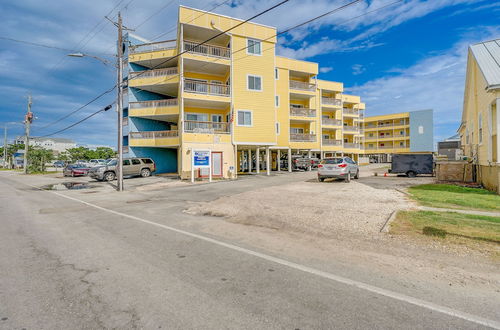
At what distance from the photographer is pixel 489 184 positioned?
12367mm

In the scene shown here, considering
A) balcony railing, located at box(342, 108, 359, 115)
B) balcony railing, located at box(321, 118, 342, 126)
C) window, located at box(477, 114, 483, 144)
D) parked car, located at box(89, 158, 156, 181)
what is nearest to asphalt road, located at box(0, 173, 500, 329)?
window, located at box(477, 114, 483, 144)

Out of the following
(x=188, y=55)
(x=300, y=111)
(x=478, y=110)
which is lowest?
(x=478, y=110)

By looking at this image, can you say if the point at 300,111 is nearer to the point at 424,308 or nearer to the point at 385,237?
the point at 385,237

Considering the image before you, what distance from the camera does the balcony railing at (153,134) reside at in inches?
988

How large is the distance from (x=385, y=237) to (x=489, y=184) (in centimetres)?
1117

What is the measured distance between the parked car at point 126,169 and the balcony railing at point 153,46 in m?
13.5

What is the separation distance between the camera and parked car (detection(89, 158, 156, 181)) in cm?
2269

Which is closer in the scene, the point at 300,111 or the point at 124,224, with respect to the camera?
the point at 124,224

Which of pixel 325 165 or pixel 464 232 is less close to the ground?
pixel 325 165

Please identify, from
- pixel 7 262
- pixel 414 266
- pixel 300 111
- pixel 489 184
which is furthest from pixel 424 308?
pixel 300 111

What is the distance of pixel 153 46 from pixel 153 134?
11.3 m

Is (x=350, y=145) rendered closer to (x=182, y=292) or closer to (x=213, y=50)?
(x=213, y=50)

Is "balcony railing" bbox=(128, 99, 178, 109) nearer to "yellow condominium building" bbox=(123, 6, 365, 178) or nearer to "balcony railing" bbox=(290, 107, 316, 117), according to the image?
"yellow condominium building" bbox=(123, 6, 365, 178)

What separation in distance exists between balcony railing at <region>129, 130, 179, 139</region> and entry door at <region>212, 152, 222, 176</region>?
551 cm
